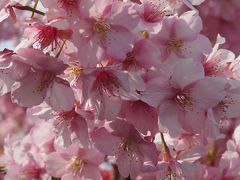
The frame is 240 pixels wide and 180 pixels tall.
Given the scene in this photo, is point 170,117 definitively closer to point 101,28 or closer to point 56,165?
point 101,28

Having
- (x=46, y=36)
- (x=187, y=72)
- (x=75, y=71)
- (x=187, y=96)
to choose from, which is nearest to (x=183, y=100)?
(x=187, y=96)

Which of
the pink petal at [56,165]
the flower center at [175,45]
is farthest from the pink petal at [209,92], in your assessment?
the pink petal at [56,165]


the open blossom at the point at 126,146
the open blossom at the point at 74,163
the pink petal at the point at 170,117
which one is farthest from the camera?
the open blossom at the point at 74,163

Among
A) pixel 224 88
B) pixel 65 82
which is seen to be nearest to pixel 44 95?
pixel 65 82

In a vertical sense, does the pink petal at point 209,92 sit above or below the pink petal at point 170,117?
above

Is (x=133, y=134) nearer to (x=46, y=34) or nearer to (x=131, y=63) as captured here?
(x=131, y=63)

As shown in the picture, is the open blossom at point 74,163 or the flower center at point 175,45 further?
the open blossom at point 74,163

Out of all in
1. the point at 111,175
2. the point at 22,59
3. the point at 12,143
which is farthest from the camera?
the point at 111,175

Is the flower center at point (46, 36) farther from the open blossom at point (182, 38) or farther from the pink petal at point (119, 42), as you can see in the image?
the open blossom at point (182, 38)
